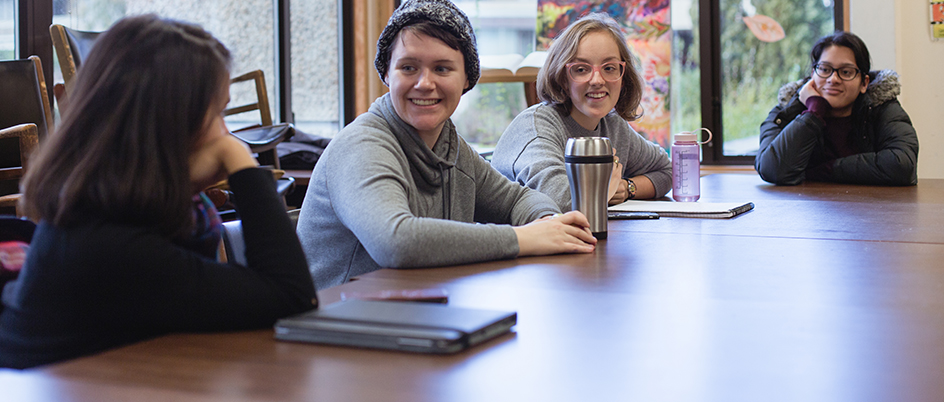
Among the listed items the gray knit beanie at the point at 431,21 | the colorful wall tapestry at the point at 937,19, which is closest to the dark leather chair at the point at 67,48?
the gray knit beanie at the point at 431,21

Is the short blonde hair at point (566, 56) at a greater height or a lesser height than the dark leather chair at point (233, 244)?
greater

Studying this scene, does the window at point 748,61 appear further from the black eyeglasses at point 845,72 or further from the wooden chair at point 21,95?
the wooden chair at point 21,95

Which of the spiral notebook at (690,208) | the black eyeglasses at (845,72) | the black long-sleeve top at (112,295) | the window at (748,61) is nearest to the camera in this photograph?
A: the black long-sleeve top at (112,295)

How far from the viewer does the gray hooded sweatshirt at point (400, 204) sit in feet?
3.82

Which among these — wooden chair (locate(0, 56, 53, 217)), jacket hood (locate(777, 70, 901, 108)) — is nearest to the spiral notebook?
jacket hood (locate(777, 70, 901, 108))

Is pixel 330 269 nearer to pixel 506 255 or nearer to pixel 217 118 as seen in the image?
pixel 506 255

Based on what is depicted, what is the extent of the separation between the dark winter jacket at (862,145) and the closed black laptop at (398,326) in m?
2.11

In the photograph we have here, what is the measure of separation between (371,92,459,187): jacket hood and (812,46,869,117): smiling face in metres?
1.72

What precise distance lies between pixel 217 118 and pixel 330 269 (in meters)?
0.58

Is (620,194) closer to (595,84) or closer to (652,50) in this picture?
(595,84)

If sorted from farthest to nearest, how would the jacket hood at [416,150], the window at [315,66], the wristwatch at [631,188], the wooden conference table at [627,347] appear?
the window at [315,66]
the wristwatch at [631,188]
the jacket hood at [416,150]
the wooden conference table at [627,347]

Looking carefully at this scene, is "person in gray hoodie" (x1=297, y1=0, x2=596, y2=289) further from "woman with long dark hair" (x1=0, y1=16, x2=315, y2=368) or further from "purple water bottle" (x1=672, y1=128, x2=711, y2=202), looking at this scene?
"purple water bottle" (x1=672, y1=128, x2=711, y2=202)

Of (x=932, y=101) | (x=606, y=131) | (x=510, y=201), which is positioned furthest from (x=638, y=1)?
(x=510, y=201)

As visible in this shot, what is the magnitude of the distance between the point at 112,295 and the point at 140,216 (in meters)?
0.08
